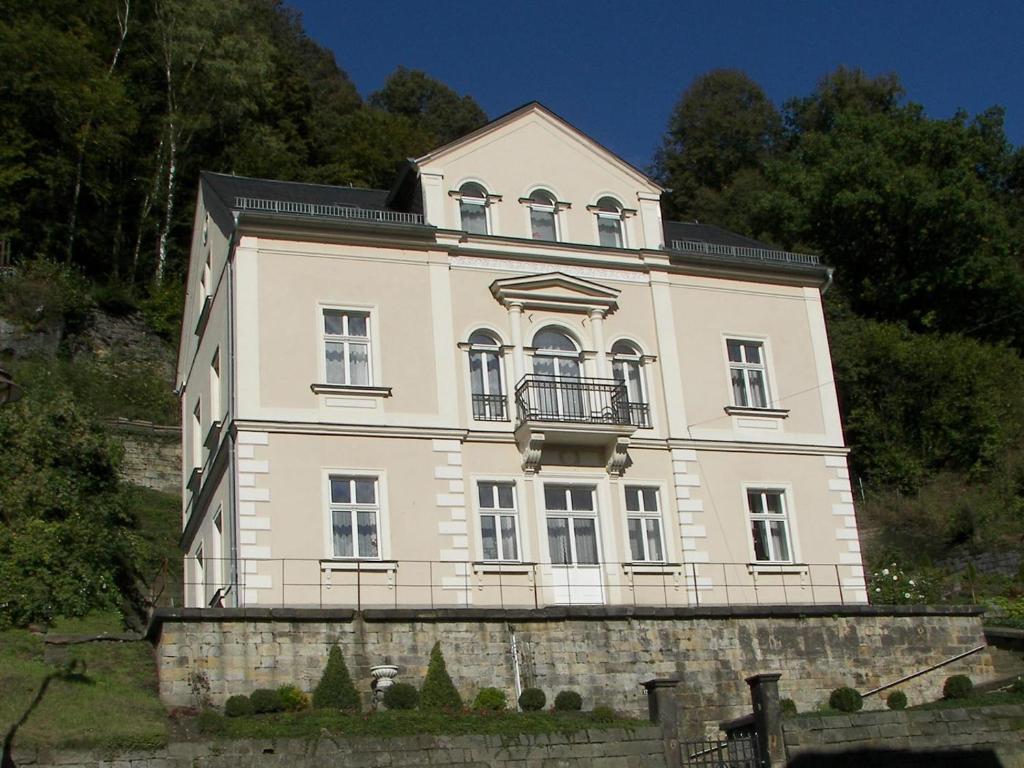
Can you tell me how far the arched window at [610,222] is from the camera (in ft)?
101

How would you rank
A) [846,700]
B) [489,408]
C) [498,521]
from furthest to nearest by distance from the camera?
[489,408], [498,521], [846,700]

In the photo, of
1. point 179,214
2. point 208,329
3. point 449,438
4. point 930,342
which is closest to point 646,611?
point 449,438

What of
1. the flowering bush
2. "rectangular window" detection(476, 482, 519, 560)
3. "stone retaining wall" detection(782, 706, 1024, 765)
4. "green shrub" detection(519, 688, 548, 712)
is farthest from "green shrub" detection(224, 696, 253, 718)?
the flowering bush

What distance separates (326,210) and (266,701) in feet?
37.0

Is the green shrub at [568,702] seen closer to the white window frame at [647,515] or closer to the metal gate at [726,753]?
the metal gate at [726,753]

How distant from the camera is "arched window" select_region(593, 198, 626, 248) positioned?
3089 centimetres

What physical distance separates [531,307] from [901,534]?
1701 cm

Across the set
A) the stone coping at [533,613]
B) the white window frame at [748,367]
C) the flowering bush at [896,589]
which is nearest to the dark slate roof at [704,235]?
the white window frame at [748,367]

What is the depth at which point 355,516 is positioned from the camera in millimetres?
25875

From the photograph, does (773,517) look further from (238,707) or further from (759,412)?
(238,707)

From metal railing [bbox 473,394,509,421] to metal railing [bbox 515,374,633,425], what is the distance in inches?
12.7

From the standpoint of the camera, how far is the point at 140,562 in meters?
32.6

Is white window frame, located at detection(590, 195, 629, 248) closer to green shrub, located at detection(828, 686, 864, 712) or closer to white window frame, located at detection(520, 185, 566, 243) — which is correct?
white window frame, located at detection(520, 185, 566, 243)

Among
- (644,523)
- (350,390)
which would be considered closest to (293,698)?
(350,390)
